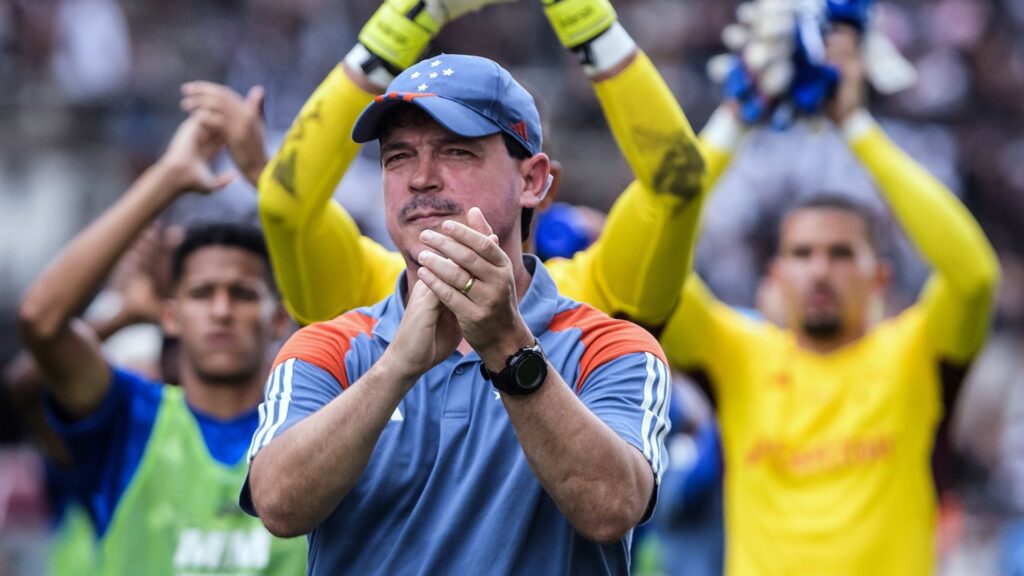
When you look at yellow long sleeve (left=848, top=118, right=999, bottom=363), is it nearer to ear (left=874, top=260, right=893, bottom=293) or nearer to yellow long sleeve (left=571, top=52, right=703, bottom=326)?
ear (left=874, top=260, right=893, bottom=293)

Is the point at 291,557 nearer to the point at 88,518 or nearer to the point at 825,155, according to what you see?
the point at 88,518

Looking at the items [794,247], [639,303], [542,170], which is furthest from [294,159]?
[794,247]

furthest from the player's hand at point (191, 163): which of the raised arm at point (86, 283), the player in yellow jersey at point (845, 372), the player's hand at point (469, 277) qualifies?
the player's hand at point (469, 277)

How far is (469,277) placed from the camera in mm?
2773

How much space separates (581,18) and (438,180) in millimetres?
1413

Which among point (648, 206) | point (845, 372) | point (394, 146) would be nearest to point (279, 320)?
point (648, 206)

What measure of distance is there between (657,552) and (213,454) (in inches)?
135

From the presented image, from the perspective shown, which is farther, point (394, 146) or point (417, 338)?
point (394, 146)

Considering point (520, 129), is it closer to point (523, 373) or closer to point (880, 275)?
point (523, 373)

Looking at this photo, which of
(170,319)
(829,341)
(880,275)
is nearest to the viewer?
(170,319)

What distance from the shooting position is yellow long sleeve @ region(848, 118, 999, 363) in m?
5.91

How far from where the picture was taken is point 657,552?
7.95 m

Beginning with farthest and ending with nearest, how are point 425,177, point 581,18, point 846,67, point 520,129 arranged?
point 846,67 → point 581,18 → point 520,129 → point 425,177

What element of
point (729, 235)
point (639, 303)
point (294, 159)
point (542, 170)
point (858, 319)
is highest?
point (542, 170)
